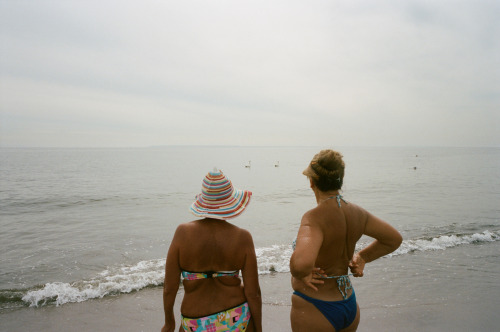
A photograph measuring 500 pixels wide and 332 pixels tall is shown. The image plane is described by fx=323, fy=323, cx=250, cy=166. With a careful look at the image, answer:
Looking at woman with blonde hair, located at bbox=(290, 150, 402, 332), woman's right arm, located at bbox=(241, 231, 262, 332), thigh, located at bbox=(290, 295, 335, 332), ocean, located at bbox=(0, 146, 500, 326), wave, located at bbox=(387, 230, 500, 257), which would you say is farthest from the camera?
wave, located at bbox=(387, 230, 500, 257)

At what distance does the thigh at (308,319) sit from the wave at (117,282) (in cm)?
455

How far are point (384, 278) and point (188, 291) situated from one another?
17.2 ft

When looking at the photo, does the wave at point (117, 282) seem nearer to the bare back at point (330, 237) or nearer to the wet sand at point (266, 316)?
the wet sand at point (266, 316)

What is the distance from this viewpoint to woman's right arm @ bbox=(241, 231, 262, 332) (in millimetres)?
2234

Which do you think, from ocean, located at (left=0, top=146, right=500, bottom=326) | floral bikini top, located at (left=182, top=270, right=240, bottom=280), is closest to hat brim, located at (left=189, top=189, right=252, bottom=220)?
floral bikini top, located at (left=182, top=270, right=240, bottom=280)

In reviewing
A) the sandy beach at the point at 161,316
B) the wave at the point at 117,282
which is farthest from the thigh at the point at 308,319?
the wave at the point at 117,282

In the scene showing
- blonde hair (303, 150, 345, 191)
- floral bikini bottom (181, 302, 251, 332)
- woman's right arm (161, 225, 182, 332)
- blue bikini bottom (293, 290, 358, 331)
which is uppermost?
blonde hair (303, 150, 345, 191)

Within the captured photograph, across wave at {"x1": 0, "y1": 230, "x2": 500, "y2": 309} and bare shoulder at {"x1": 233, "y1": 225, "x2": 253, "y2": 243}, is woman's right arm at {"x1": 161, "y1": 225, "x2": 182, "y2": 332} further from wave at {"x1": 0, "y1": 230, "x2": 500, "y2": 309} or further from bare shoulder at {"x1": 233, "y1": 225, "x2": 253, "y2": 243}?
wave at {"x1": 0, "y1": 230, "x2": 500, "y2": 309}

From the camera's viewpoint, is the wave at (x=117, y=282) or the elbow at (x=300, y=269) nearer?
the elbow at (x=300, y=269)

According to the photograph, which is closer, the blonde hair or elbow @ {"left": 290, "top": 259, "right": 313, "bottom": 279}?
elbow @ {"left": 290, "top": 259, "right": 313, "bottom": 279}

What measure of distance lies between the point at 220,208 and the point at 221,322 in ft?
2.54

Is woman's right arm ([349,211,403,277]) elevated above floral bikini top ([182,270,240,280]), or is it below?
above

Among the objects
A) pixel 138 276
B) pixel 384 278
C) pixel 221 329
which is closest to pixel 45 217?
pixel 138 276

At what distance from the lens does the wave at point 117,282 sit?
5.50 meters
